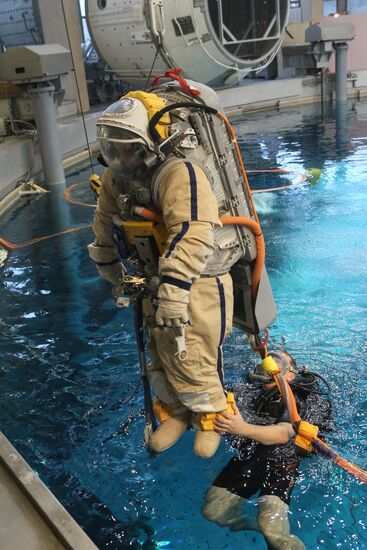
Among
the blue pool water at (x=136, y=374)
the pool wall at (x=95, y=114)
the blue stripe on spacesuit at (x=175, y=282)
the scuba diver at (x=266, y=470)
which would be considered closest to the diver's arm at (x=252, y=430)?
the scuba diver at (x=266, y=470)

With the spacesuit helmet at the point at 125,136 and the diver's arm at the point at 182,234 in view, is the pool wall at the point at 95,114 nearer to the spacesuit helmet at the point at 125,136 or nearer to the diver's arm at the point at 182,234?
the spacesuit helmet at the point at 125,136

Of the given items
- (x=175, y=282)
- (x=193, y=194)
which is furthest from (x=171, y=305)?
(x=193, y=194)

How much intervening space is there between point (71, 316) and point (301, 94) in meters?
13.6

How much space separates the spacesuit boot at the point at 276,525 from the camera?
2.45 metres

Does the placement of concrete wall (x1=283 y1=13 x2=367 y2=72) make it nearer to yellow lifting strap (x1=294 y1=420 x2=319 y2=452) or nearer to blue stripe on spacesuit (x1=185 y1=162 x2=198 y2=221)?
blue stripe on spacesuit (x1=185 y1=162 x2=198 y2=221)

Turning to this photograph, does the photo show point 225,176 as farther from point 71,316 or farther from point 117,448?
point 71,316

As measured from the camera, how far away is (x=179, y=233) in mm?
2271

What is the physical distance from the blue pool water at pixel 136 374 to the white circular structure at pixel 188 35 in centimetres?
296

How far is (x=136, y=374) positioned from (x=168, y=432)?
4.31ft

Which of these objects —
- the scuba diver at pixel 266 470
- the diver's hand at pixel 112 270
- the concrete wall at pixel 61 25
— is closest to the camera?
the scuba diver at pixel 266 470

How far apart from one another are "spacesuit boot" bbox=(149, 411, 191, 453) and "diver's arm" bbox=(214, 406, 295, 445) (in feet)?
0.74

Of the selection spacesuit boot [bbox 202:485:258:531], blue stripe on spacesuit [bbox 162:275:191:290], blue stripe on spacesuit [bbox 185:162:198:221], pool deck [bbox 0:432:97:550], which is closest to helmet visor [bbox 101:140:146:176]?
blue stripe on spacesuit [bbox 185:162:198:221]

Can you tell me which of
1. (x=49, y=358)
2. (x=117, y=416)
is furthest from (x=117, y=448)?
(x=49, y=358)

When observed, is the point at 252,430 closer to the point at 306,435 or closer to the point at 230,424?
the point at 230,424
